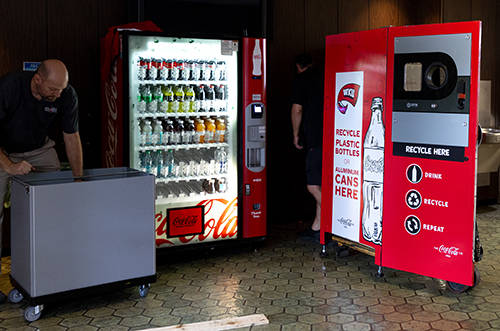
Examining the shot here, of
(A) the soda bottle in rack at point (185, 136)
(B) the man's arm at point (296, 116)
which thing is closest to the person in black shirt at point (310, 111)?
(B) the man's arm at point (296, 116)

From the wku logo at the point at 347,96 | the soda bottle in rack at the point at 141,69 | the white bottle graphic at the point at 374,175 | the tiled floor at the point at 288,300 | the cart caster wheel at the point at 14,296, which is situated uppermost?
the soda bottle in rack at the point at 141,69

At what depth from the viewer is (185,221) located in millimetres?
4906

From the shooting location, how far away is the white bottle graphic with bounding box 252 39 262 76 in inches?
196

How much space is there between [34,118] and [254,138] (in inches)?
76.7

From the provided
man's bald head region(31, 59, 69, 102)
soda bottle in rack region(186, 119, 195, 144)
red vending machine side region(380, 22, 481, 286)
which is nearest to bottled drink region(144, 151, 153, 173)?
soda bottle in rack region(186, 119, 195, 144)

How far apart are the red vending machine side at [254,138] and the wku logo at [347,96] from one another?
75 cm

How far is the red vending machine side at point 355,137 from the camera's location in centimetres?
435

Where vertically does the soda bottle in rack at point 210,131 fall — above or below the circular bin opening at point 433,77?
below

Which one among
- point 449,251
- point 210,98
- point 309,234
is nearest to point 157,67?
point 210,98

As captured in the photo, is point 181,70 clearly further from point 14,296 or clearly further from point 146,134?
point 14,296

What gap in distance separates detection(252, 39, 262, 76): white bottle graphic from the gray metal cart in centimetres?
165

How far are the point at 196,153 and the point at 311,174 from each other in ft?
3.99

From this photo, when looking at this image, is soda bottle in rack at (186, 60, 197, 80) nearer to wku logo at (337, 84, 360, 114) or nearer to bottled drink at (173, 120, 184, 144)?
bottled drink at (173, 120, 184, 144)

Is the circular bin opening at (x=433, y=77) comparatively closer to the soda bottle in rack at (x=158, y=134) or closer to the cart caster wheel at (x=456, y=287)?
the cart caster wheel at (x=456, y=287)
